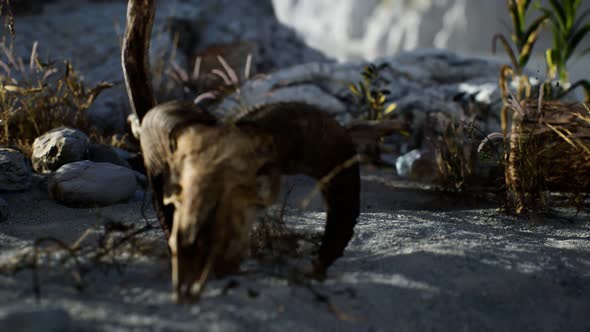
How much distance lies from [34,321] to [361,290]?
99 cm

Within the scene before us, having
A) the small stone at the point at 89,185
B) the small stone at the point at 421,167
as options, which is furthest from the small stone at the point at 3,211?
the small stone at the point at 421,167

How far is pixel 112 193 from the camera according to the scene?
2887 mm

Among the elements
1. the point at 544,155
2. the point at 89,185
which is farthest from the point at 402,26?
the point at 89,185

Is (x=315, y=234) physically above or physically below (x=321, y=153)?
below

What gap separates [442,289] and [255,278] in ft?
2.18

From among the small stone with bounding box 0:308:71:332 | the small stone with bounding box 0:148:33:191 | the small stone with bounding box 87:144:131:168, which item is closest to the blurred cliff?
the small stone with bounding box 87:144:131:168

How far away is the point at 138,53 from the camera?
236 centimetres

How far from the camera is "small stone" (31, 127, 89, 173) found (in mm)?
3195

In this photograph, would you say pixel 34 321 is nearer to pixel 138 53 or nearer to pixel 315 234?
pixel 315 234

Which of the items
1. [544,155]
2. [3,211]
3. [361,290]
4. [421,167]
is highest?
[544,155]

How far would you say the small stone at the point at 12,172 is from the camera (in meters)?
2.93

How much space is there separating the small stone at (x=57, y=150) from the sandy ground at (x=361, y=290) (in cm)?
83

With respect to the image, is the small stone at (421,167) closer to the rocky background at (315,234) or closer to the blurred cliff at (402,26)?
the rocky background at (315,234)

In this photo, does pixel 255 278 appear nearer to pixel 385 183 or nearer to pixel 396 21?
pixel 385 183
